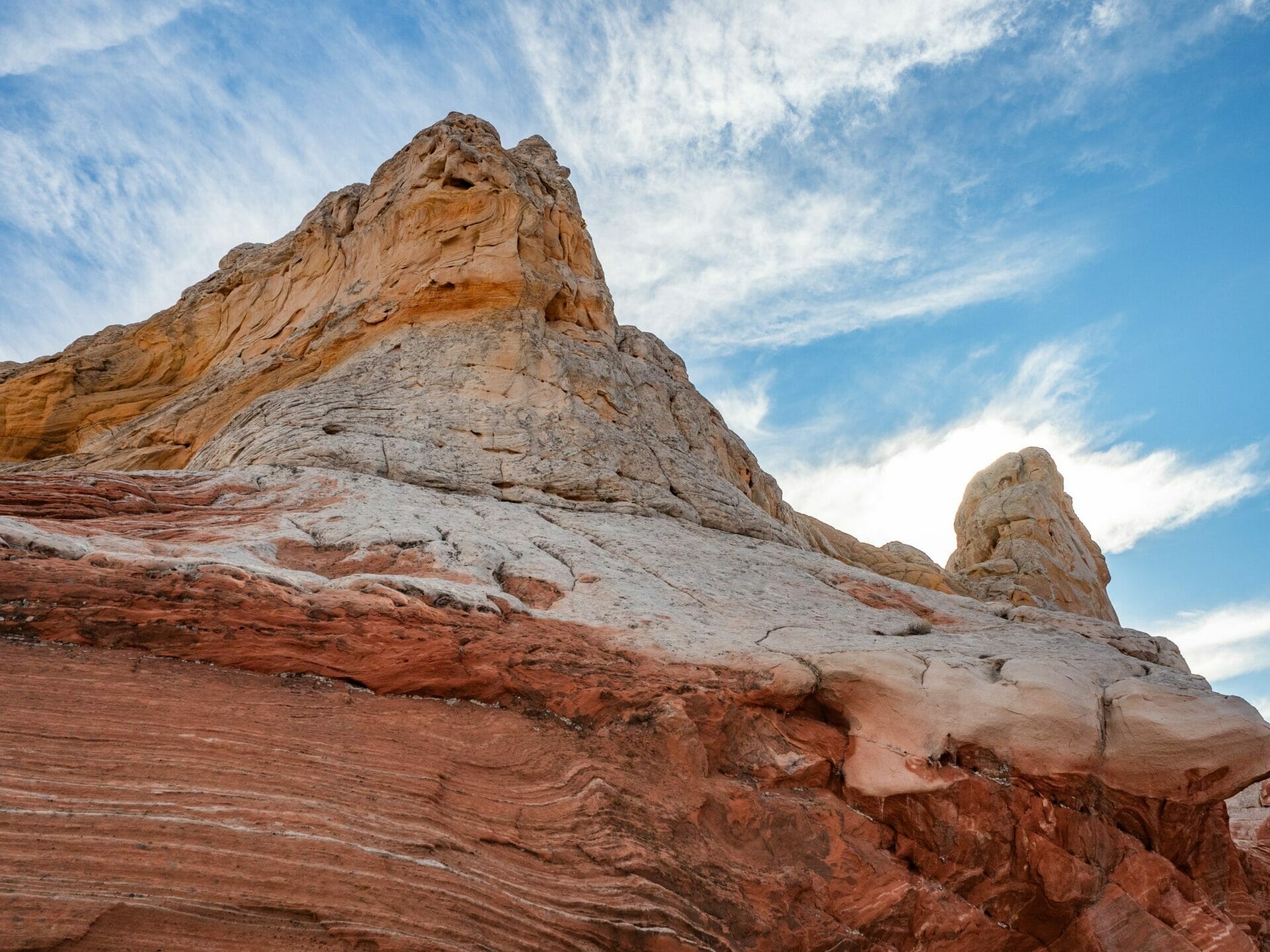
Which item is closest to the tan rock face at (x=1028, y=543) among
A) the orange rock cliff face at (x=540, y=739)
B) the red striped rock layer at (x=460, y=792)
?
the orange rock cliff face at (x=540, y=739)

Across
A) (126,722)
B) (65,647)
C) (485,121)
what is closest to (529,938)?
(126,722)

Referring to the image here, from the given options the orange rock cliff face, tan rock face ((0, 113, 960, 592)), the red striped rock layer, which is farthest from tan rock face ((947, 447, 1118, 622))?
the red striped rock layer

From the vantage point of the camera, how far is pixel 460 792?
6.41 meters

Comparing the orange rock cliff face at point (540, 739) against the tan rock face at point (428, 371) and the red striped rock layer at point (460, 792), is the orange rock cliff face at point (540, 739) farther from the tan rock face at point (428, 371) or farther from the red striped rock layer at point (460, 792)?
the tan rock face at point (428, 371)

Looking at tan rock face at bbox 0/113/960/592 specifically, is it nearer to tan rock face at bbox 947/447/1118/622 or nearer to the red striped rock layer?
the red striped rock layer

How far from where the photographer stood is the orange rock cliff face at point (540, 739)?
5191mm

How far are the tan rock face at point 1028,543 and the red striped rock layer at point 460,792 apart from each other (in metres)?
26.0

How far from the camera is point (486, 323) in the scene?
63.9ft

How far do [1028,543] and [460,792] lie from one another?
115ft

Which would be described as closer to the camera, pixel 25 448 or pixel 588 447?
pixel 588 447

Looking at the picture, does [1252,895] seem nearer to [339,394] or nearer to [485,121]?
[339,394]

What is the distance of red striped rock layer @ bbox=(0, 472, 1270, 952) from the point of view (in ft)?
16.4

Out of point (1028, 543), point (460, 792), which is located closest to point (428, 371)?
point (460, 792)

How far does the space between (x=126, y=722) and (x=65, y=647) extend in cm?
117
